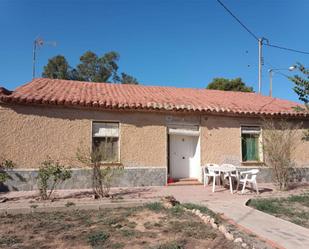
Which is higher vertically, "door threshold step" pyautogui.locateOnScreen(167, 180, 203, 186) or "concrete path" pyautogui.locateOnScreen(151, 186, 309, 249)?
"door threshold step" pyautogui.locateOnScreen(167, 180, 203, 186)

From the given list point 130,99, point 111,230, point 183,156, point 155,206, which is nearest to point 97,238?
point 111,230

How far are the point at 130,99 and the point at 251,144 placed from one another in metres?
6.34

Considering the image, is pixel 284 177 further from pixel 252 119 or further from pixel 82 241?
pixel 82 241

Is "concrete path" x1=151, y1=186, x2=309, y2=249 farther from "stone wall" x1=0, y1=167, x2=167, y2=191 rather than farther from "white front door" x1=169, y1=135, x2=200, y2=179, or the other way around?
"white front door" x1=169, y1=135, x2=200, y2=179

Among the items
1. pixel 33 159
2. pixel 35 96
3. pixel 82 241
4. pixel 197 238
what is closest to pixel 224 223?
pixel 197 238

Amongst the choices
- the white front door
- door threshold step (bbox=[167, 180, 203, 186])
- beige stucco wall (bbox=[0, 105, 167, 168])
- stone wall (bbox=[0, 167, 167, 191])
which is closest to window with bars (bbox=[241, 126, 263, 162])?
the white front door

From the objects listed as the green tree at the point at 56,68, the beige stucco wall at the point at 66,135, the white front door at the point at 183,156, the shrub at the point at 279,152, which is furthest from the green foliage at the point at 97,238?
the green tree at the point at 56,68

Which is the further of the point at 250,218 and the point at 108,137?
the point at 108,137

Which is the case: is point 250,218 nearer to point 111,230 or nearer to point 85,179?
point 111,230

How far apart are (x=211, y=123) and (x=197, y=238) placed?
8254 mm

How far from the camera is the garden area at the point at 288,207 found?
7.40 m

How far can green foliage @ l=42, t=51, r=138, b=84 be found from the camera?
3647 cm

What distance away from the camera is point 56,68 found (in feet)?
121

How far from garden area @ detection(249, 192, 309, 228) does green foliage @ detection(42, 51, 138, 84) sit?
3214cm
